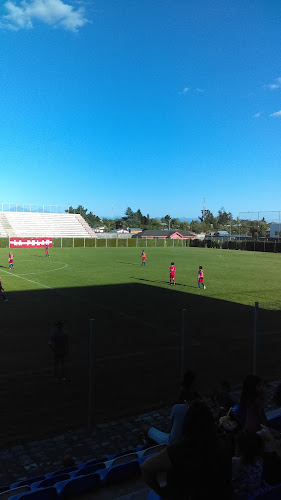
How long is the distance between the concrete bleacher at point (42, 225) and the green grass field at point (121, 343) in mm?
59773

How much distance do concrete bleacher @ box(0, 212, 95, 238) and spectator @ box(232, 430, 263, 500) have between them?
262 feet

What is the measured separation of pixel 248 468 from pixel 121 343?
8.95 metres

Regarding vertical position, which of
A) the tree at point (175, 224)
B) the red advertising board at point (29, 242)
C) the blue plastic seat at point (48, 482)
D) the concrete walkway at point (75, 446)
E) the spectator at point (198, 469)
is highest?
the tree at point (175, 224)

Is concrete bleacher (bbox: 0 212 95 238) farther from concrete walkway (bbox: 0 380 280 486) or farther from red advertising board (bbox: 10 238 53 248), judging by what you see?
concrete walkway (bbox: 0 380 280 486)

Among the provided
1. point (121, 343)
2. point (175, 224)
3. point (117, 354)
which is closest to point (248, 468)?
point (117, 354)

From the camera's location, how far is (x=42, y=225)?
87.4 m

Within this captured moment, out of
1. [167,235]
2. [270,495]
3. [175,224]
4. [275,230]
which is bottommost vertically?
[270,495]

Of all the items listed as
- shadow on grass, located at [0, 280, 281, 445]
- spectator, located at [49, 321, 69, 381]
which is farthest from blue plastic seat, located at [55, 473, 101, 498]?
spectator, located at [49, 321, 69, 381]

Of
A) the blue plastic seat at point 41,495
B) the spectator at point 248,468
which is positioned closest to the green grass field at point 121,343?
the blue plastic seat at point 41,495

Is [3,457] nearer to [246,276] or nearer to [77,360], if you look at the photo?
[77,360]

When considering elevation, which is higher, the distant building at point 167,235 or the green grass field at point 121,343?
the distant building at point 167,235

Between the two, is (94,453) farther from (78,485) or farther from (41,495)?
(41,495)

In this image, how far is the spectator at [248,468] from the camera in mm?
3363

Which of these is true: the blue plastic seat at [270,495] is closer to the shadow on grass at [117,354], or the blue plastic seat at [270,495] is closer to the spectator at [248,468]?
the spectator at [248,468]
